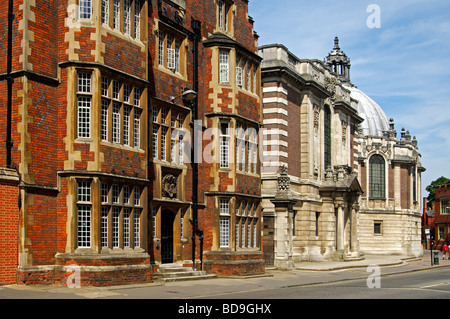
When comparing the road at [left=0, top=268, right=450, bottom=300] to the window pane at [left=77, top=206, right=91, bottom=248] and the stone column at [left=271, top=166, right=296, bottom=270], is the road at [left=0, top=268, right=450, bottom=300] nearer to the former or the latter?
the window pane at [left=77, top=206, right=91, bottom=248]

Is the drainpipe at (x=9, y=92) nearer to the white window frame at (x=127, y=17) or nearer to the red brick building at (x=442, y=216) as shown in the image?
the white window frame at (x=127, y=17)

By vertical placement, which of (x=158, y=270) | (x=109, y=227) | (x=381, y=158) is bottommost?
(x=158, y=270)

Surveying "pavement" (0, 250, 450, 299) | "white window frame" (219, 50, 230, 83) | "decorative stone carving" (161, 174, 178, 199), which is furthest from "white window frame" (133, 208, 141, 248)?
"white window frame" (219, 50, 230, 83)

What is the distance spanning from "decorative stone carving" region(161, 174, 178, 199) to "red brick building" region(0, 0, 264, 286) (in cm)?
4

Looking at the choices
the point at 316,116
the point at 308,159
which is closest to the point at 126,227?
the point at 308,159

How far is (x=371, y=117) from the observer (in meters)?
81.7

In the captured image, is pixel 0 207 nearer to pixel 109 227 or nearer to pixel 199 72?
pixel 109 227

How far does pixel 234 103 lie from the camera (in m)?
29.5

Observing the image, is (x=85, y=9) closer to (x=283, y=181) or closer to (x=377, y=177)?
(x=283, y=181)

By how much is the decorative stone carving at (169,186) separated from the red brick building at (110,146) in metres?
0.04

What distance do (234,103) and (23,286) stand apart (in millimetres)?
13697

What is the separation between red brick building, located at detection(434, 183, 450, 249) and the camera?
9038 centimetres

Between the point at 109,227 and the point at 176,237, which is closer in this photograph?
the point at 109,227

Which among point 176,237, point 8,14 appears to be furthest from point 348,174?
point 8,14
